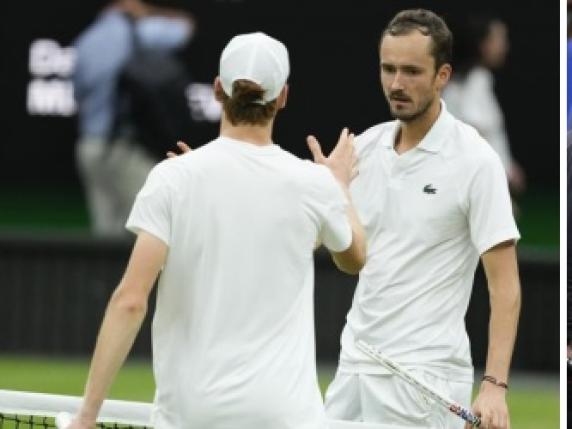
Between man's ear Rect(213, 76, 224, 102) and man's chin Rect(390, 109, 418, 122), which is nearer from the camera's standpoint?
man's ear Rect(213, 76, 224, 102)

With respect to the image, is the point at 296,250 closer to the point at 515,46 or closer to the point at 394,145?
the point at 394,145

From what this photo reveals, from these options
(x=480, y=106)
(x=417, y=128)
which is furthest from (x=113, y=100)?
(x=417, y=128)

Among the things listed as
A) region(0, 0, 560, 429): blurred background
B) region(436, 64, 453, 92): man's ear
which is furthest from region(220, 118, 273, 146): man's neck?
region(0, 0, 560, 429): blurred background

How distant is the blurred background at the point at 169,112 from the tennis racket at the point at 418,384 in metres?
5.89

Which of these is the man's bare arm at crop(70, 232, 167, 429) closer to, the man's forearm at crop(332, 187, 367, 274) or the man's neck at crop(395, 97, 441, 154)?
the man's forearm at crop(332, 187, 367, 274)

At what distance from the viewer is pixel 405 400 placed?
21.2 ft

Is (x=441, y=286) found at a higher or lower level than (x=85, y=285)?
higher

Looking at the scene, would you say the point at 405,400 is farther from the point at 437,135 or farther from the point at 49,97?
the point at 49,97

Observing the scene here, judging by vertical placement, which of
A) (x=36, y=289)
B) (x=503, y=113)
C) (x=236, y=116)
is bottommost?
(x=36, y=289)

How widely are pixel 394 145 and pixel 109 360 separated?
1.58 m

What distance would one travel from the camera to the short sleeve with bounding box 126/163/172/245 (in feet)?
17.6

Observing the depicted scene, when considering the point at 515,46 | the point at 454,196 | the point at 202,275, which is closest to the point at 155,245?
the point at 202,275

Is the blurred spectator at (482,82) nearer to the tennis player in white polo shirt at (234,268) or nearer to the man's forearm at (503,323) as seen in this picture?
the man's forearm at (503,323)

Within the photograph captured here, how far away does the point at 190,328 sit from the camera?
546 cm
